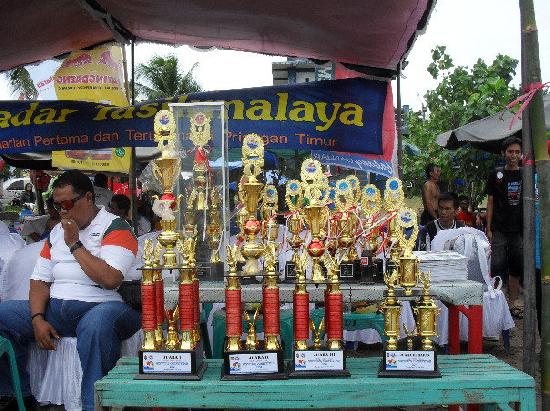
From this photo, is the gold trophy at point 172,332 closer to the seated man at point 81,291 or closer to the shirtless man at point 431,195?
the seated man at point 81,291

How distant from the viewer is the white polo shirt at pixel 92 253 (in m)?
3.00

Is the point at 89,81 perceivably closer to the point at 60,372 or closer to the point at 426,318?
the point at 60,372

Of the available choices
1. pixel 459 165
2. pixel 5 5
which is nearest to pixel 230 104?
pixel 5 5

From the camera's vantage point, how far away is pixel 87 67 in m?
5.79

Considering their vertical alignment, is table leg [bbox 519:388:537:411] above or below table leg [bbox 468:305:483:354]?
below

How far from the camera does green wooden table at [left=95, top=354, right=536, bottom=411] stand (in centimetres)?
A: 199

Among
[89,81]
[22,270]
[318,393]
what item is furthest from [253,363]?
[89,81]

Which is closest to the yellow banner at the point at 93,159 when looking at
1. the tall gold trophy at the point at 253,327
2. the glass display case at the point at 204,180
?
the glass display case at the point at 204,180

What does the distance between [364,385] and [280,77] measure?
1582cm

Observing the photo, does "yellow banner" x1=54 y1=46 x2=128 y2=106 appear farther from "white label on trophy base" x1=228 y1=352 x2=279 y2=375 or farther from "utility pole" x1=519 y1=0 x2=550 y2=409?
"white label on trophy base" x1=228 y1=352 x2=279 y2=375

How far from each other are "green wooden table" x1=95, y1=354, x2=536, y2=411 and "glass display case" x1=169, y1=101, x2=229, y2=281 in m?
0.82

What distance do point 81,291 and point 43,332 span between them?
0.92ft

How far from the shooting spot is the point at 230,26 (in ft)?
15.1

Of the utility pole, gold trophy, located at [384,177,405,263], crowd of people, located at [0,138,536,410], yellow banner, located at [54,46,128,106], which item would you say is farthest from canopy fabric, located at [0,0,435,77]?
crowd of people, located at [0,138,536,410]
